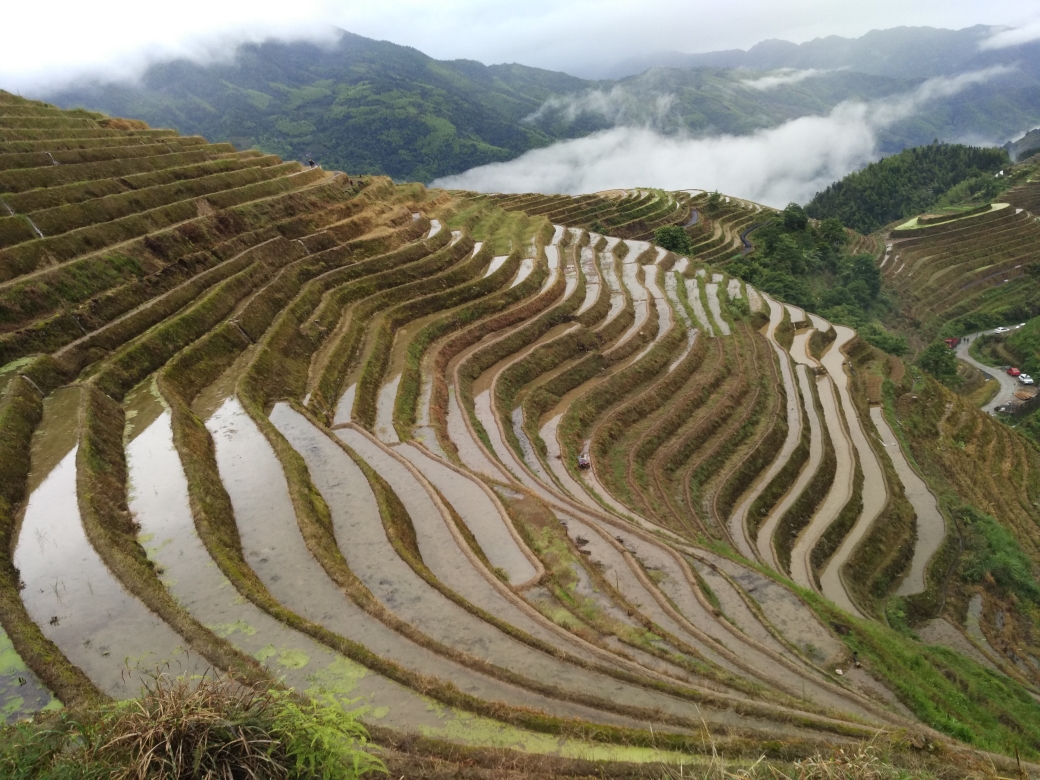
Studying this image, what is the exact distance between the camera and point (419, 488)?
16.4 m

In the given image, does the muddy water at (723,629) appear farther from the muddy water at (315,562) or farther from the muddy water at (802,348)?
the muddy water at (802,348)

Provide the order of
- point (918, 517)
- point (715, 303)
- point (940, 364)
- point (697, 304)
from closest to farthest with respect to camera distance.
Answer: point (918, 517), point (697, 304), point (715, 303), point (940, 364)

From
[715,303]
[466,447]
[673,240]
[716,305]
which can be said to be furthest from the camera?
[673,240]

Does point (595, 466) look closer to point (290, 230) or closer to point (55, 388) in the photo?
point (55, 388)

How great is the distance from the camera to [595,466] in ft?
73.8

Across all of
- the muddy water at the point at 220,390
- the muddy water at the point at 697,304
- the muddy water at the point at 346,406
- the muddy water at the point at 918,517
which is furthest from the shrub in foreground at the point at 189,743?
the muddy water at the point at 697,304

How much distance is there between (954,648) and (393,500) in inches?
705

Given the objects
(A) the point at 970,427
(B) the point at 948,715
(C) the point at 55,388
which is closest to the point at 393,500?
(C) the point at 55,388

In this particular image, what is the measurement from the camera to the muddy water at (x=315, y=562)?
924 centimetres

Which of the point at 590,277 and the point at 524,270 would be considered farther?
the point at 590,277

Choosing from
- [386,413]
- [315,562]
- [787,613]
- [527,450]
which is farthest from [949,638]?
[386,413]

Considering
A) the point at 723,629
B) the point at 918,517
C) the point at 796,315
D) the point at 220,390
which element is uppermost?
the point at 220,390

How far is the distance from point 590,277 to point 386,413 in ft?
75.1

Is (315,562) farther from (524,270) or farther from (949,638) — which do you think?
(524,270)
